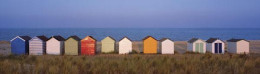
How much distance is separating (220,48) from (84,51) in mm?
7893

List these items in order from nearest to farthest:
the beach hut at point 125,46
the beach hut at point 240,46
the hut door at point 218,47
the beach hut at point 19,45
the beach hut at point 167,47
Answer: the beach hut at point 19,45 → the beach hut at point 125,46 → the beach hut at point 167,47 → the beach hut at point 240,46 → the hut door at point 218,47

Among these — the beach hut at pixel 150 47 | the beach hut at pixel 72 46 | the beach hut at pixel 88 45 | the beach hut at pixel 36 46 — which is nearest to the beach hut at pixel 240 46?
the beach hut at pixel 150 47

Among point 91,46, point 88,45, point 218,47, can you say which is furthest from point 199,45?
point 88,45

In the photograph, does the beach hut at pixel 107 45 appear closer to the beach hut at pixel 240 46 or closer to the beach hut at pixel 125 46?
the beach hut at pixel 125 46

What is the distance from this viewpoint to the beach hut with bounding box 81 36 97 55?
57.0ft

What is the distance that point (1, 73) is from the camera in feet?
26.2

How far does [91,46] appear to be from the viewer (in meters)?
17.6

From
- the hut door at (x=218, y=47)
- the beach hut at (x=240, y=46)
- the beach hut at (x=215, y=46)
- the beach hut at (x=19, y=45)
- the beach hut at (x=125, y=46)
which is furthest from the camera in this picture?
the hut door at (x=218, y=47)

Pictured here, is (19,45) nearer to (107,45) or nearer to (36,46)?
(36,46)

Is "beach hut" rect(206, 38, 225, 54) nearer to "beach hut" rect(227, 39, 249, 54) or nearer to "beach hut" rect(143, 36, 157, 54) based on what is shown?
"beach hut" rect(227, 39, 249, 54)

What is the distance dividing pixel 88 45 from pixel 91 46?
0.17m

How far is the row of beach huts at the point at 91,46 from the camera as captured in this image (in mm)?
17312

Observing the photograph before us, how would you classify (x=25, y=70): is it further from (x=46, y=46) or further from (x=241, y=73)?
(x=46, y=46)

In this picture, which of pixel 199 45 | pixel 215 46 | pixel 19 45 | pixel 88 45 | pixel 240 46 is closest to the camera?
pixel 19 45
